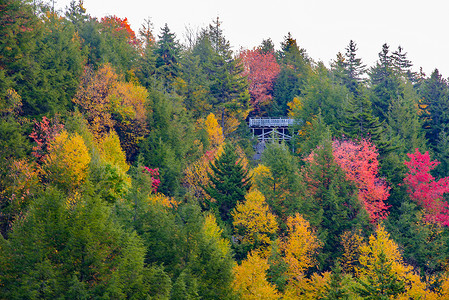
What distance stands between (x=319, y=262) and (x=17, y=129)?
2949 centimetres

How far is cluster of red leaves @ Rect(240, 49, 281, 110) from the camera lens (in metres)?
77.6

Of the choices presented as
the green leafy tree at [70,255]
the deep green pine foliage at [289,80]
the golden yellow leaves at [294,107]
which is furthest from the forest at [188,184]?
the deep green pine foliage at [289,80]

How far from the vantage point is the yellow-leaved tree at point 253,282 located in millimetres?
33500

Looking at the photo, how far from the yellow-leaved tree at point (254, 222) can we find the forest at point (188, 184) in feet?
0.50

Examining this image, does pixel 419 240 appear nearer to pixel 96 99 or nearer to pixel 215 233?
pixel 215 233

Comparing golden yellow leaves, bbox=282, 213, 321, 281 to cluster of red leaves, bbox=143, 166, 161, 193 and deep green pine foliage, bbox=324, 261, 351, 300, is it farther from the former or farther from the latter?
cluster of red leaves, bbox=143, 166, 161, 193

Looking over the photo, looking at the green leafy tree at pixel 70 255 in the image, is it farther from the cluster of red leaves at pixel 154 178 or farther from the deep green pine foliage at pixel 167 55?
the deep green pine foliage at pixel 167 55

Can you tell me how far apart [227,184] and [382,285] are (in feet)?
52.9

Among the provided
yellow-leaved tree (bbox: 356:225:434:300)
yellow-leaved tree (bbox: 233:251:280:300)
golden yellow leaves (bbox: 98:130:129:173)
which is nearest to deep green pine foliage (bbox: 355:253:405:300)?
yellow-leaved tree (bbox: 356:225:434:300)

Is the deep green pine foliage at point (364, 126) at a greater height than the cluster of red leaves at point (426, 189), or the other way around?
the deep green pine foliage at point (364, 126)

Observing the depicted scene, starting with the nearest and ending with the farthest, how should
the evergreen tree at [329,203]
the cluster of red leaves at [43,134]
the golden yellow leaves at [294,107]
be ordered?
Result: 1. the cluster of red leaves at [43,134]
2. the evergreen tree at [329,203]
3. the golden yellow leaves at [294,107]

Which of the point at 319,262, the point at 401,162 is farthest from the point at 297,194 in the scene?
the point at 401,162

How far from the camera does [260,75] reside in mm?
79938

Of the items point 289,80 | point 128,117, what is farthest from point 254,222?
point 289,80
